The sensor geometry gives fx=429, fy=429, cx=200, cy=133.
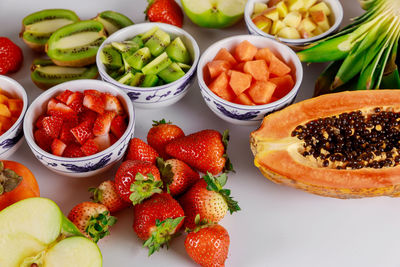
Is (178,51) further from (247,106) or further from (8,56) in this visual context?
(8,56)

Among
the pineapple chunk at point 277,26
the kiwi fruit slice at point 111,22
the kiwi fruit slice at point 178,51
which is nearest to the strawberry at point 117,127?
the kiwi fruit slice at point 178,51

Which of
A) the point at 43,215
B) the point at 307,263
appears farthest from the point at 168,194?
the point at 307,263

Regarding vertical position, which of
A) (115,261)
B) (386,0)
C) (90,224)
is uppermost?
(386,0)

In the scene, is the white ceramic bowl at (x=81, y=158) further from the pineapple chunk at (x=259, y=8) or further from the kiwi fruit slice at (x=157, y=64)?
the pineapple chunk at (x=259, y=8)

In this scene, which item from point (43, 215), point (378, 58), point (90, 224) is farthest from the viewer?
point (378, 58)

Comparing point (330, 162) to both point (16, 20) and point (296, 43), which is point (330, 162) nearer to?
point (296, 43)

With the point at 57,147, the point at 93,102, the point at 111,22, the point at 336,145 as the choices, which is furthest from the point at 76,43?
the point at 336,145
